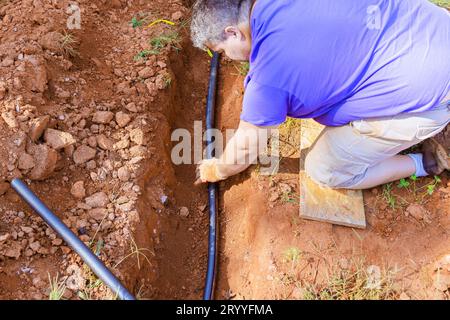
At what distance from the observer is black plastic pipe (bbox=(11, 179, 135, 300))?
2.12 m

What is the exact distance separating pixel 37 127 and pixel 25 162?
0.21 m

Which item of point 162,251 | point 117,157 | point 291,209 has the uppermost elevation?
point 117,157

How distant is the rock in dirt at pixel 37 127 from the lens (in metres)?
2.47

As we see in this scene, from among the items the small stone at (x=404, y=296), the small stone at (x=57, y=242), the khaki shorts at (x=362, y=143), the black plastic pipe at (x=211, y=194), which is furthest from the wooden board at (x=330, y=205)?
the small stone at (x=57, y=242)

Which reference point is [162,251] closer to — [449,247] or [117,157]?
[117,157]

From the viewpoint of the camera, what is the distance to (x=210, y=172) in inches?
105

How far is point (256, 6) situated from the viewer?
182 cm

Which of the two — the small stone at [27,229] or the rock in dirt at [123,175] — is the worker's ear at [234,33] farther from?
the small stone at [27,229]

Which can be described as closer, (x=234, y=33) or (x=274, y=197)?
(x=234, y=33)

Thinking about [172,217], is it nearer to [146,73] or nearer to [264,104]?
[146,73]

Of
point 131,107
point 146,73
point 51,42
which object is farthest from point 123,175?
point 51,42

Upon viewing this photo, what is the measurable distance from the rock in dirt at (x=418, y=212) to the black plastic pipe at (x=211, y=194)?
1.16 meters
